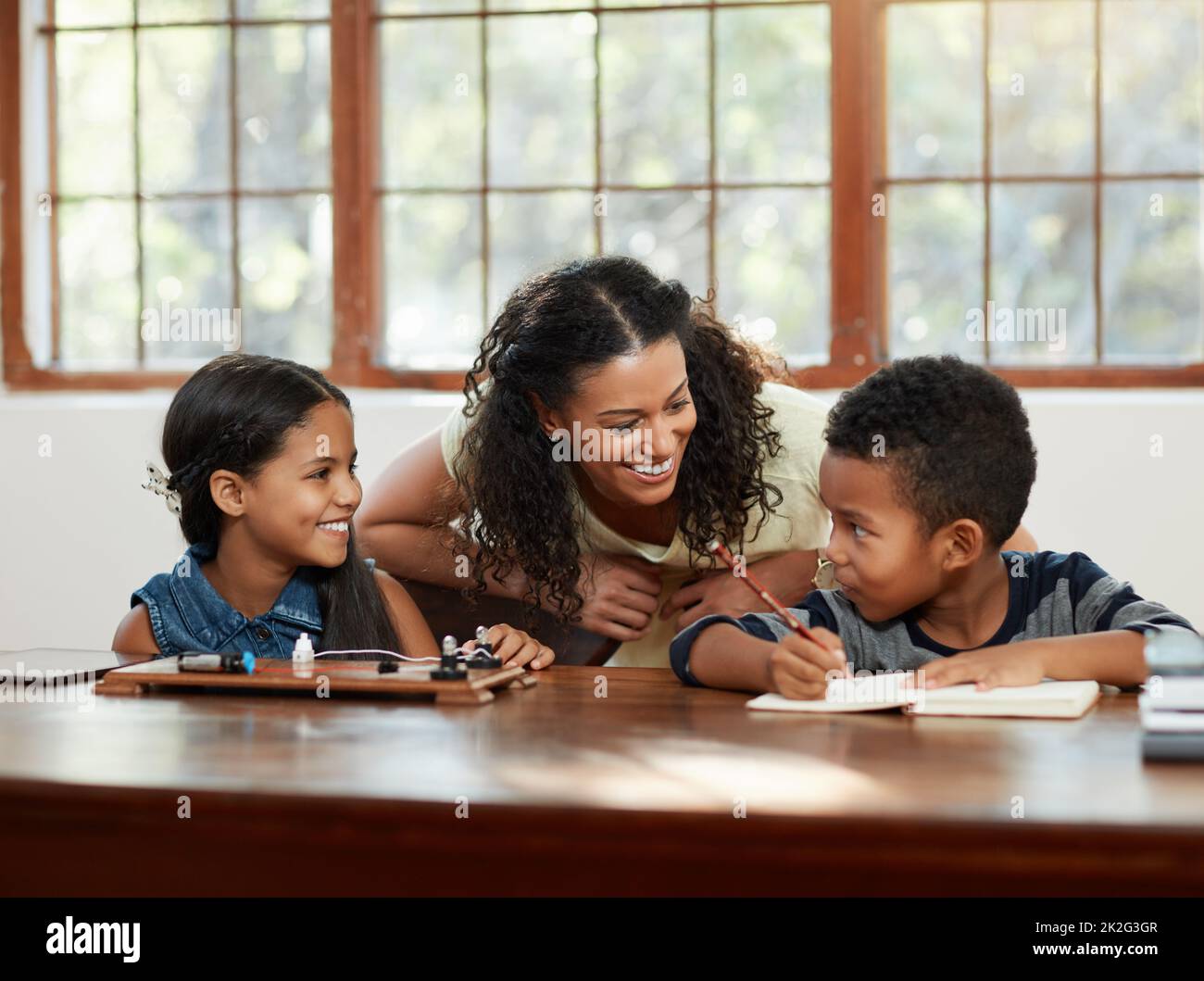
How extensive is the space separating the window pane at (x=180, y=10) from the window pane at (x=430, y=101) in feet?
1.67

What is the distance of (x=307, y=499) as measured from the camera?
2061 mm

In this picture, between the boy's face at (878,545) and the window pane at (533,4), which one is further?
the window pane at (533,4)

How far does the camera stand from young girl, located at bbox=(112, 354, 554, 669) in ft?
6.75

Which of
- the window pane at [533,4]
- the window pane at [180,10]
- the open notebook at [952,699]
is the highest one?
the window pane at [180,10]

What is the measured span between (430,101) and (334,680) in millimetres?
2634

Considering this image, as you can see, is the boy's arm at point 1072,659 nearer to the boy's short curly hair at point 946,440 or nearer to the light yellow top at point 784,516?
the boy's short curly hair at point 946,440

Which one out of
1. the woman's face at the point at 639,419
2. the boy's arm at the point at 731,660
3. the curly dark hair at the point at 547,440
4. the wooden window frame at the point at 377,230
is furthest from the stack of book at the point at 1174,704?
the wooden window frame at the point at 377,230

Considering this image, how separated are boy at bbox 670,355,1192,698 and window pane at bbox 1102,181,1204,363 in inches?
81.3

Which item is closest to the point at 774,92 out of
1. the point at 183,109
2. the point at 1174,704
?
the point at 183,109

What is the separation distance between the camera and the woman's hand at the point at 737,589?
2.13 metres

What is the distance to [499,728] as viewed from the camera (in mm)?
1378

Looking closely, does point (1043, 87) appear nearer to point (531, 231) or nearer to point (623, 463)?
point (531, 231)

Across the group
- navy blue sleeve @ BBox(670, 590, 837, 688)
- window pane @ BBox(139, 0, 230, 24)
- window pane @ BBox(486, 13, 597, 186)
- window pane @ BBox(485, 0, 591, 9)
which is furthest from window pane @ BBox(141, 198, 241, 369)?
navy blue sleeve @ BBox(670, 590, 837, 688)
